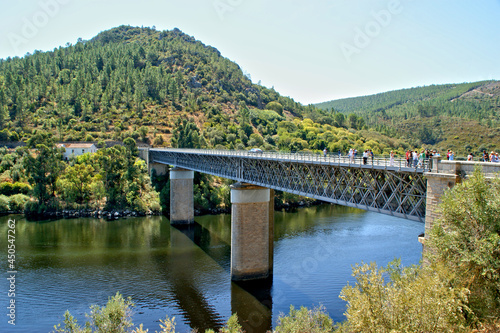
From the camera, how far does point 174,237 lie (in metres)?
47.1

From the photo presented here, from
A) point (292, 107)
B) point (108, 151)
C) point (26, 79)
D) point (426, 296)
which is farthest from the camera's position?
point (292, 107)

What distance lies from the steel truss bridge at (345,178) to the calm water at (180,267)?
8180mm

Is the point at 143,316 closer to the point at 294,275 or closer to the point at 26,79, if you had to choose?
the point at 294,275

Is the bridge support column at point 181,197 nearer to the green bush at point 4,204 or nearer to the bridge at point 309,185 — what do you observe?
the bridge at point 309,185

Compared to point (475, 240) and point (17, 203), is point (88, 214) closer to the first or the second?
point (17, 203)

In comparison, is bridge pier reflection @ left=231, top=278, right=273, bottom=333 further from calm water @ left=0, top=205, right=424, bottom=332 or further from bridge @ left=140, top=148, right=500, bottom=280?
bridge @ left=140, top=148, right=500, bottom=280

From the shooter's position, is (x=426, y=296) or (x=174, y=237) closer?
(x=426, y=296)

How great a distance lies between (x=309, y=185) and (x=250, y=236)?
844 cm

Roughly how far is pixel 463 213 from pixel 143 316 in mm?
20759

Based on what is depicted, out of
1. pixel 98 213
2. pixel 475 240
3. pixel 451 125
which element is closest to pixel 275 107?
pixel 451 125

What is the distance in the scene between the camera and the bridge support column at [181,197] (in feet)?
179

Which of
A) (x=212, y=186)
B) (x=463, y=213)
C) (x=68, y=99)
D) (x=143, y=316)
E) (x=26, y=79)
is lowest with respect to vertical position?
(x=143, y=316)

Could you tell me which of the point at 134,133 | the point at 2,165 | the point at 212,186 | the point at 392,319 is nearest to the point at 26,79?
the point at 134,133

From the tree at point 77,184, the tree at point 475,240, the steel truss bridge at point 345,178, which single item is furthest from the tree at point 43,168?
the tree at point 475,240
